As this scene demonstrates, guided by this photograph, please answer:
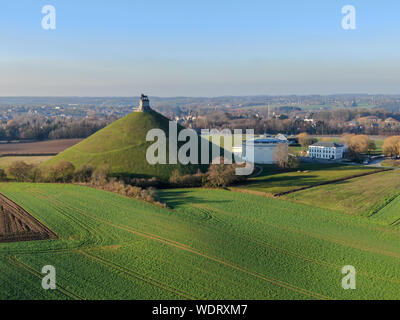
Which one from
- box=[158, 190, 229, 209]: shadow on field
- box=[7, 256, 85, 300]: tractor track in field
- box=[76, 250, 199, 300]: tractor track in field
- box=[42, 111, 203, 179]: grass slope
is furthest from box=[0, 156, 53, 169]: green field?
box=[76, 250, 199, 300]: tractor track in field

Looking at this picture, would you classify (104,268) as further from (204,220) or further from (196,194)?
(196,194)

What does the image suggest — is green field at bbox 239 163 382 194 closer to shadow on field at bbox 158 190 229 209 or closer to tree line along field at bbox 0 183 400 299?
shadow on field at bbox 158 190 229 209

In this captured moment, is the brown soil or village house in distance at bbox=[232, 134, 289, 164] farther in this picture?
village house in distance at bbox=[232, 134, 289, 164]

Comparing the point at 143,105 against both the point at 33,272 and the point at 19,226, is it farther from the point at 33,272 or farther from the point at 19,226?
the point at 33,272

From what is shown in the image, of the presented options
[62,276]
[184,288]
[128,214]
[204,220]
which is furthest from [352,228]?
[62,276]

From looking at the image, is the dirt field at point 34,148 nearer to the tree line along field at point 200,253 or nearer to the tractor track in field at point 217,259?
the tree line along field at point 200,253

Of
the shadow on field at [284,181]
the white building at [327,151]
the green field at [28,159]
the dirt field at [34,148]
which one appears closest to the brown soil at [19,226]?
the shadow on field at [284,181]

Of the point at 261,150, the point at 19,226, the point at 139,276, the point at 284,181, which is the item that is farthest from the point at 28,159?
the point at 139,276
